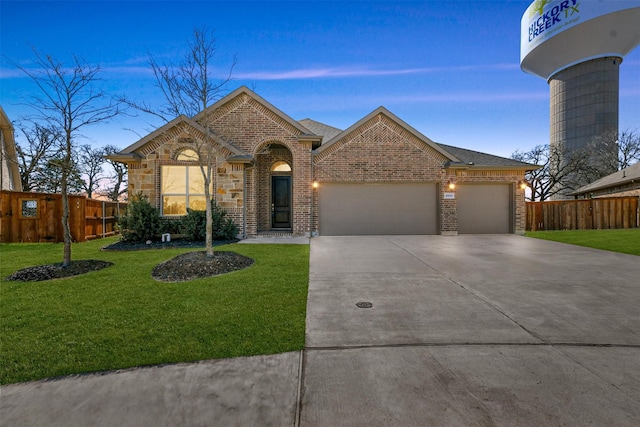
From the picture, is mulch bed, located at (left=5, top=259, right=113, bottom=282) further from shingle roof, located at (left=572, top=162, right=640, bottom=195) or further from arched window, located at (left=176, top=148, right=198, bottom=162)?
shingle roof, located at (left=572, top=162, right=640, bottom=195)

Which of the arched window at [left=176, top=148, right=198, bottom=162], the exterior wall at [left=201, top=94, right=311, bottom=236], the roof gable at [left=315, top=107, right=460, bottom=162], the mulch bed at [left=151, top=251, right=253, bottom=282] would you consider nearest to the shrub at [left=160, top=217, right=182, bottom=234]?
the arched window at [left=176, top=148, right=198, bottom=162]

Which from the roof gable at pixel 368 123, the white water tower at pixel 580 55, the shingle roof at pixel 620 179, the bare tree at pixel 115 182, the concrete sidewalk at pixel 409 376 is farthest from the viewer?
the white water tower at pixel 580 55

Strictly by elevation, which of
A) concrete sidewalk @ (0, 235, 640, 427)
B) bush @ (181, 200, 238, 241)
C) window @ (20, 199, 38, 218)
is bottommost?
concrete sidewalk @ (0, 235, 640, 427)

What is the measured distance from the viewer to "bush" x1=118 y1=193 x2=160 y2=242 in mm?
9841

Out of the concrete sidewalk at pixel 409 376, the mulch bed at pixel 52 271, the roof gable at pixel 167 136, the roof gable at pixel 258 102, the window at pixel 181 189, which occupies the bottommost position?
the concrete sidewalk at pixel 409 376

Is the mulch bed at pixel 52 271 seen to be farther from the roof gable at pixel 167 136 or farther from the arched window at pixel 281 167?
the arched window at pixel 281 167

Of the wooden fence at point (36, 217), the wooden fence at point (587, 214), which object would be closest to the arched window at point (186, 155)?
the wooden fence at point (36, 217)

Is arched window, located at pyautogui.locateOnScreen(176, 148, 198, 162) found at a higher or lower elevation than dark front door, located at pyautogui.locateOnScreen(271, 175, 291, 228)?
higher

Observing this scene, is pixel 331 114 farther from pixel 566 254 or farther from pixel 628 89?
pixel 628 89

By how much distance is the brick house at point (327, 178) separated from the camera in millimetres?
11000

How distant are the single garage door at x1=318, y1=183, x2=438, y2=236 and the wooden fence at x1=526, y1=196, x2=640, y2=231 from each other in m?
7.97

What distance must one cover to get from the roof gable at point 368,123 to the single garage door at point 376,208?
4.66 feet

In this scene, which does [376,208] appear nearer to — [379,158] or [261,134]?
[379,158]

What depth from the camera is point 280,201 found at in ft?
42.8
